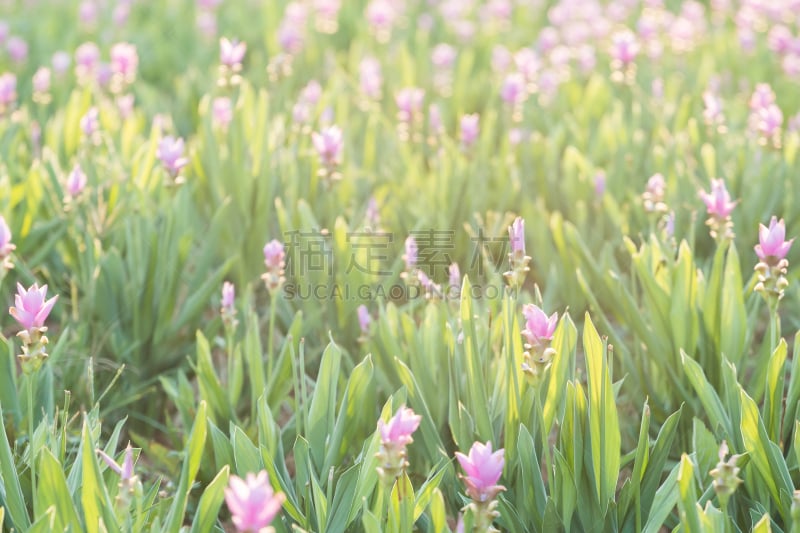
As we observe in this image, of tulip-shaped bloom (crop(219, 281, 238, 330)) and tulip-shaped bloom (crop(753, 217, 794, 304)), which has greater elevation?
tulip-shaped bloom (crop(753, 217, 794, 304))

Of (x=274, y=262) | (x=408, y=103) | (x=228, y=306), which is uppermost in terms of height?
(x=408, y=103)

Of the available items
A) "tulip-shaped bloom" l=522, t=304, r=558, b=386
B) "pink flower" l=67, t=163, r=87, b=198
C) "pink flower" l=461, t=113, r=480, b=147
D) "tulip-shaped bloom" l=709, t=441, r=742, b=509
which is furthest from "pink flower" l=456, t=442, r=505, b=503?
"pink flower" l=461, t=113, r=480, b=147

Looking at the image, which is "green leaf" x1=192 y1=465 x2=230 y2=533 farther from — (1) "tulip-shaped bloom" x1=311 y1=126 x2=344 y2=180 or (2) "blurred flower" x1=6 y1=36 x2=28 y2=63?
(2) "blurred flower" x1=6 y1=36 x2=28 y2=63

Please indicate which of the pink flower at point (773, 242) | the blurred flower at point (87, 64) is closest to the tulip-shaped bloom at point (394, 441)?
the pink flower at point (773, 242)

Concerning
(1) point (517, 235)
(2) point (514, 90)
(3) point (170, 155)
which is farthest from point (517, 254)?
(2) point (514, 90)

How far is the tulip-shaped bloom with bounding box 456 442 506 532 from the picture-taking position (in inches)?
50.0

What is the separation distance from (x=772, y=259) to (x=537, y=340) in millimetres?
481

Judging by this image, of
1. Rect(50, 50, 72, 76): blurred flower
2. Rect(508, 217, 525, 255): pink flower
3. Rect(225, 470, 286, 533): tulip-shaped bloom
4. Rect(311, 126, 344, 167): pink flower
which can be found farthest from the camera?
Rect(50, 50, 72, 76): blurred flower

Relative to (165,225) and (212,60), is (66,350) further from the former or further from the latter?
(212,60)

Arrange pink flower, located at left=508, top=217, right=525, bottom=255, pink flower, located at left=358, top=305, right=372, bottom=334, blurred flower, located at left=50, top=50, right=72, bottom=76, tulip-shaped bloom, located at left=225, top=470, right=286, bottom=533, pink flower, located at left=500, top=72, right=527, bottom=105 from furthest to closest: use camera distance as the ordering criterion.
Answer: blurred flower, located at left=50, top=50, right=72, bottom=76
pink flower, located at left=500, top=72, right=527, bottom=105
pink flower, located at left=358, top=305, right=372, bottom=334
pink flower, located at left=508, top=217, right=525, bottom=255
tulip-shaped bloom, located at left=225, top=470, right=286, bottom=533

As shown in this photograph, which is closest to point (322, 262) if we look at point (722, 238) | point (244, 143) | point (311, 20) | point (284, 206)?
point (284, 206)

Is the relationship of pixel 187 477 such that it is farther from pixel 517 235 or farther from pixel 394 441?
pixel 517 235

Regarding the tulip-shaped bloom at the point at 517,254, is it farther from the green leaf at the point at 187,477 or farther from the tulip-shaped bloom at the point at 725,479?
the green leaf at the point at 187,477

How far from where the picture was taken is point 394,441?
1248mm
